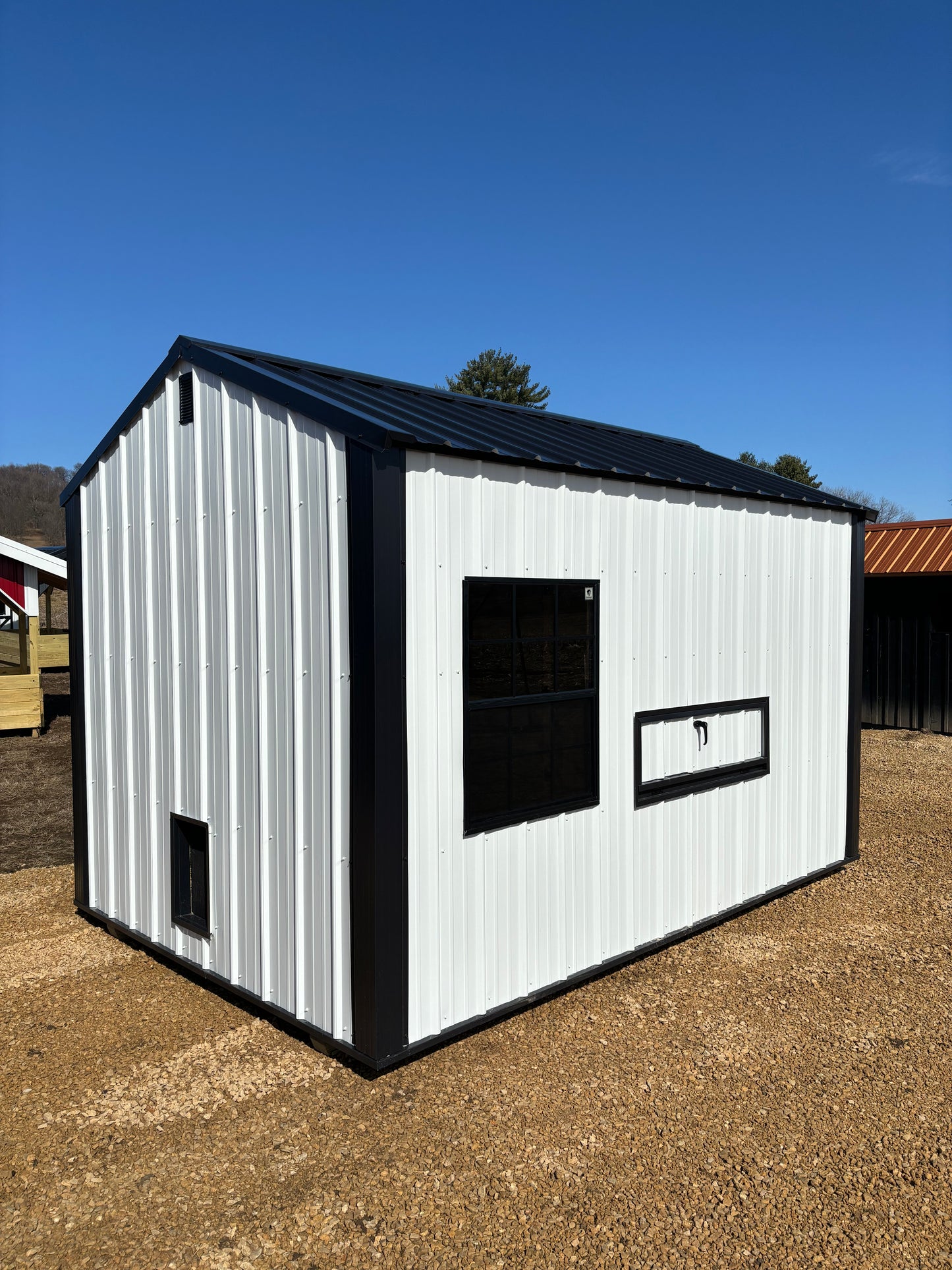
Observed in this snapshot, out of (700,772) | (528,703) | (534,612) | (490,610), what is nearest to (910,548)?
(700,772)

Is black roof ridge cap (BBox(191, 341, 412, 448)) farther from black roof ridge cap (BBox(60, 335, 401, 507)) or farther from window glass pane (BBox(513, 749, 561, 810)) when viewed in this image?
window glass pane (BBox(513, 749, 561, 810))

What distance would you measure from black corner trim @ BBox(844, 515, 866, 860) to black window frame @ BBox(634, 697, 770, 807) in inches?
50.6

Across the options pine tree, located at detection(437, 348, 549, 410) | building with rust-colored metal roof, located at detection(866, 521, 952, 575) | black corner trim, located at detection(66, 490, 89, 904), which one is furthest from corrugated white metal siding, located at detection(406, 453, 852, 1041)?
pine tree, located at detection(437, 348, 549, 410)

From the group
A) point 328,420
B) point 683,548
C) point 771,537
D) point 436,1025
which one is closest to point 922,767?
point 771,537

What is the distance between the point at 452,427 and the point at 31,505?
4848 cm

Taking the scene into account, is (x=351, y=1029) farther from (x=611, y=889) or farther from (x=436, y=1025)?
(x=611, y=889)

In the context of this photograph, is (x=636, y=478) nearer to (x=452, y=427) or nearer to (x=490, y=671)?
(x=452, y=427)

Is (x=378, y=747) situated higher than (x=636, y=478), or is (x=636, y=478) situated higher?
(x=636, y=478)

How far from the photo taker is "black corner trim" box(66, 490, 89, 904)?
19.0 feet

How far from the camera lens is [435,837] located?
155 inches

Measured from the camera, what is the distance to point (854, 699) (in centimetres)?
690

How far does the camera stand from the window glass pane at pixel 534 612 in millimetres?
4289

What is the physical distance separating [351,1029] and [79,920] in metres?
2.98

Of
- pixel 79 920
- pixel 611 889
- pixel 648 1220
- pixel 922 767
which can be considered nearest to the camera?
pixel 648 1220
